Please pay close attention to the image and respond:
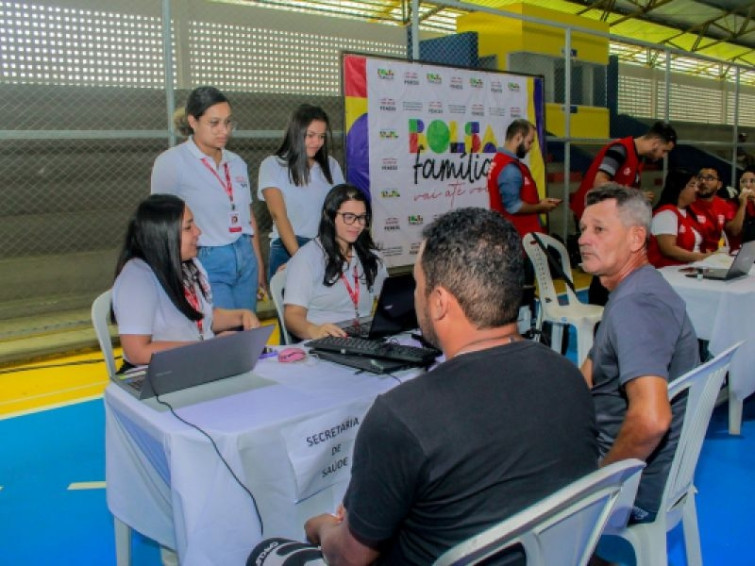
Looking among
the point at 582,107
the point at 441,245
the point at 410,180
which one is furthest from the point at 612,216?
the point at 582,107

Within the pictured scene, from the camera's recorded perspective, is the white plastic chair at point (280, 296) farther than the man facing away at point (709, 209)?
No

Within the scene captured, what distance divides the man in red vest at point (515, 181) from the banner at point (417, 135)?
775 millimetres

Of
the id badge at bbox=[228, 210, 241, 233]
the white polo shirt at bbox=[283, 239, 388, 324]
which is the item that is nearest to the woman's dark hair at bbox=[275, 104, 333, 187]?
the id badge at bbox=[228, 210, 241, 233]

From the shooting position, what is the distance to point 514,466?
1041 millimetres

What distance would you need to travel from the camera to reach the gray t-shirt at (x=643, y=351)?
1639 mm

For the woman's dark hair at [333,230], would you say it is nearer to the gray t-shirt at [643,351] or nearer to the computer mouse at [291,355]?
the computer mouse at [291,355]

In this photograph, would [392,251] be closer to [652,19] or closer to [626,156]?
[626,156]

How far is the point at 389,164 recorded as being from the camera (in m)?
4.88

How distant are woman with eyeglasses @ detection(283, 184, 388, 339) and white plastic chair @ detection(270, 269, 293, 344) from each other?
0.44 feet

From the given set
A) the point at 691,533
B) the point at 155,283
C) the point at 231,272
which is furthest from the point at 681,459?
the point at 231,272


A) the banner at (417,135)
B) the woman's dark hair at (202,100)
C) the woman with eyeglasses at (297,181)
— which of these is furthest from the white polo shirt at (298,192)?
the banner at (417,135)

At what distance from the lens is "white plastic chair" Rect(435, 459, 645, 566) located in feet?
2.94

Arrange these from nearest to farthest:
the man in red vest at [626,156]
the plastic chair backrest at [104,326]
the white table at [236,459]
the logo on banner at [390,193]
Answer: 1. the white table at [236,459]
2. the plastic chair backrest at [104,326]
3. the man in red vest at [626,156]
4. the logo on banner at [390,193]

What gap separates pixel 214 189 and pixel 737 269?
9.25 feet
